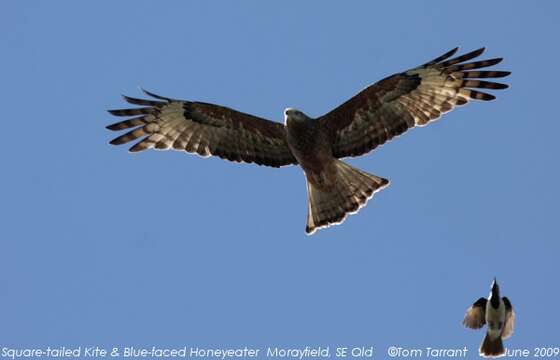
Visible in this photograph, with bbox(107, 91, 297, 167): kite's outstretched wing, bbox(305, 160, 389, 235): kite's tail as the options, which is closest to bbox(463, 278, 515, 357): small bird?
bbox(305, 160, 389, 235): kite's tail

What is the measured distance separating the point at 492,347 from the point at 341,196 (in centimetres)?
269

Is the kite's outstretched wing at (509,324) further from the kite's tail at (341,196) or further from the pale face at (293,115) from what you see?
the pale face at (293,115)

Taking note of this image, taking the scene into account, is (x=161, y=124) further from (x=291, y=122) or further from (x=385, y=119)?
(x=385, y=119)

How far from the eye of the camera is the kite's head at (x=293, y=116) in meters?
13.6

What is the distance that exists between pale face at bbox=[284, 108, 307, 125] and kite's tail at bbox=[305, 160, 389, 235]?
2.62ft

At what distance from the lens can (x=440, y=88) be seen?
13.8 m

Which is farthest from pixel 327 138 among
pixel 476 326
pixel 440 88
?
pixel 476 326

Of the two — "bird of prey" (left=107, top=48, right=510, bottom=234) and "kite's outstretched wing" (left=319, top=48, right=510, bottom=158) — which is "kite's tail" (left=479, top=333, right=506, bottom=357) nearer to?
"bird of prey" (left=107, top=48, right=510, bottom=234)

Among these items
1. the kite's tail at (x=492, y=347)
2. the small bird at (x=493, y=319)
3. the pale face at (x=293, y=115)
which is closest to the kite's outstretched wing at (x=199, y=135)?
the pale face at (x=293, y=115)

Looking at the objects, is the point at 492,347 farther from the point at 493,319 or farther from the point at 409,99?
the point at 409,99

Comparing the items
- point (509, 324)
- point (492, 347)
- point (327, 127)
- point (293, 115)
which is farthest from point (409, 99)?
point (492, 347)

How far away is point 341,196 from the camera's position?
14.3m

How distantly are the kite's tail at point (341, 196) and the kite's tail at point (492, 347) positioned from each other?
2328 mm

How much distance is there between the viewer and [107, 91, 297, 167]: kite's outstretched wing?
14234 millimetres
